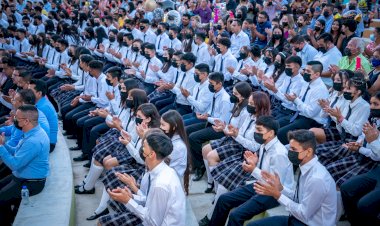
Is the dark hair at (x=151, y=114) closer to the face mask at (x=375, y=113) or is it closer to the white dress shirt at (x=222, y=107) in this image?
the white dress shirt at (x=222, y=107)

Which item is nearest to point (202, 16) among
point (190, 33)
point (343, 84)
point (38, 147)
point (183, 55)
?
point (190, 33)

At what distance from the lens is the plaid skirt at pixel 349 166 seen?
4703 mm

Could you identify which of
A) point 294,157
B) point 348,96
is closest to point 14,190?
point 294,157

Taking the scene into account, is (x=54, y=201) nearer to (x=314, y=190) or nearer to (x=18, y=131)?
(x=18, y=131)

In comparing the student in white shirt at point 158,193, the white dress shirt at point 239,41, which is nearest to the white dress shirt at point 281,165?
the student in white shirt at point 158,193

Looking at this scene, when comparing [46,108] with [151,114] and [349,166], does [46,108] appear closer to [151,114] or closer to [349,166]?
[151,114]

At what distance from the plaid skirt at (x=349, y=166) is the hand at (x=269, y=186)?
1070 millimetres

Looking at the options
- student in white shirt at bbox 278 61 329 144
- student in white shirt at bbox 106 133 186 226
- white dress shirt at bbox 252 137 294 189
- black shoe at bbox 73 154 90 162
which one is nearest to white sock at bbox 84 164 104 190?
black shoe at bbox 73 154 90 162

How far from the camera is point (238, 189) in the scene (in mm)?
4598

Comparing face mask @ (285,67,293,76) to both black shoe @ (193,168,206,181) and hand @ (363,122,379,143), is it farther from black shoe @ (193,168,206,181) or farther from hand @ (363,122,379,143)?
hand @ (363,122,379,143)

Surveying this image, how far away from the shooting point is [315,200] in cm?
370

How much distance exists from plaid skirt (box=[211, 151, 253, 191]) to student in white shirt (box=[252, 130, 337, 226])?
749 millimetres

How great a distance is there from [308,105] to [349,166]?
1435mm

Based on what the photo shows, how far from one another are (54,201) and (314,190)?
2.85m
